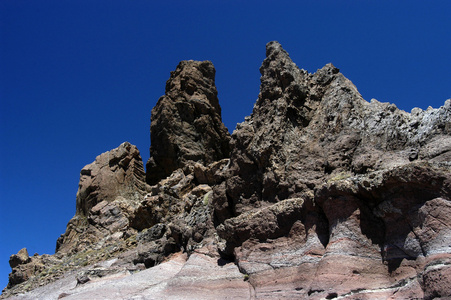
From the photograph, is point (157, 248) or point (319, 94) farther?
point (157, 248)

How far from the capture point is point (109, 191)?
5184 centimetres

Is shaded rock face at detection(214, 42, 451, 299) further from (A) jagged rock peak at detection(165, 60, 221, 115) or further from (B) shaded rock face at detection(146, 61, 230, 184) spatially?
(A) jagged rock peak at detection(165, 60, 221, 115)

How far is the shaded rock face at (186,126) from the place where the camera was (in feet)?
164

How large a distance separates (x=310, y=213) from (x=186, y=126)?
36.7 meters

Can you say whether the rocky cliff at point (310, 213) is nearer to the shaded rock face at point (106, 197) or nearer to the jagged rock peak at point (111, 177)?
the shaded rock face at point (106, 197)

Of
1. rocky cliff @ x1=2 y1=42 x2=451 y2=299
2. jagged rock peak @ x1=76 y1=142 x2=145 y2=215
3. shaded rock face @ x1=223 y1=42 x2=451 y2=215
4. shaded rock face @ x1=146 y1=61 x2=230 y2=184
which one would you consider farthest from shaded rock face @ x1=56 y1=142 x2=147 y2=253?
shaded rock face @ x1=223 y1=42 x2=451 y2=215

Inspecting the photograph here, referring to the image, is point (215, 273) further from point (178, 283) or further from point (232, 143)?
point (232, 143)

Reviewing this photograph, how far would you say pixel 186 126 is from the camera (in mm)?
51656

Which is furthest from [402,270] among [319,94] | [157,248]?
[157,248]

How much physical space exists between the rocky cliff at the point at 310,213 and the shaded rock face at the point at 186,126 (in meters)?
19.5

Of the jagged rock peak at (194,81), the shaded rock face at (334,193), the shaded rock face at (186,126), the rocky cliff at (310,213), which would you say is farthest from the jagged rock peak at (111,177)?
the shaded rock face at (334,193)

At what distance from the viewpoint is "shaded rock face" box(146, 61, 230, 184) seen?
164ft

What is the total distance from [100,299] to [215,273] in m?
4.61

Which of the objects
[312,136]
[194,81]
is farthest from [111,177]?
[312,136]
